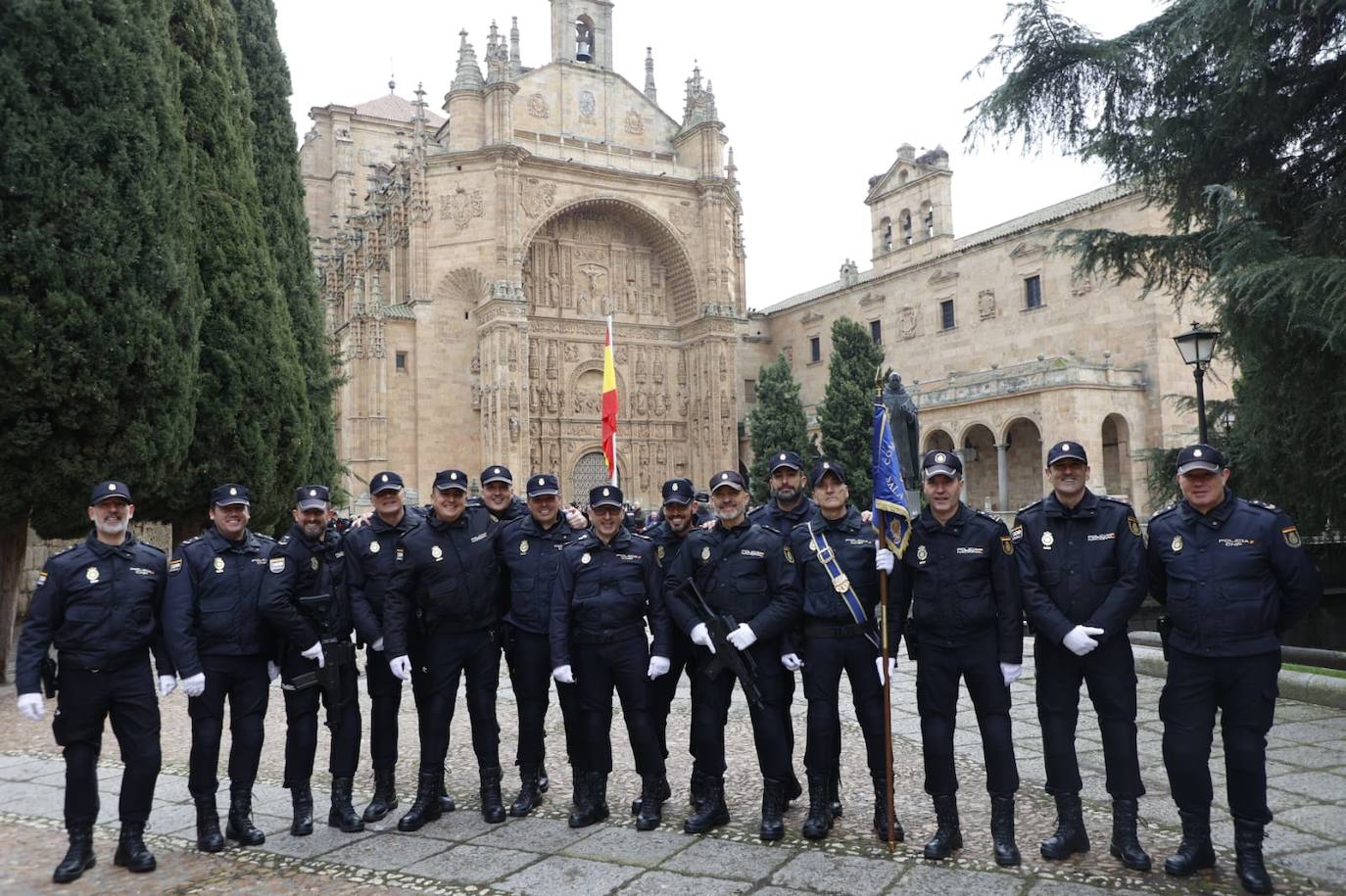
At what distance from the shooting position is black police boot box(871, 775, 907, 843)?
4.64 m

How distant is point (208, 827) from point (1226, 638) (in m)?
5.20

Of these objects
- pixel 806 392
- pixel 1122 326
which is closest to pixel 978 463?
pixel 1122 326

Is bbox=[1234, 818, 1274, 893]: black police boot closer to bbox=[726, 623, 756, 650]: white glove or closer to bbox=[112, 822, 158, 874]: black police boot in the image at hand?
bbox=[726, 623, 756, 650]: white glove

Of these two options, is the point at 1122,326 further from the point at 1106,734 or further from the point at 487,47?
the point at 1106,734

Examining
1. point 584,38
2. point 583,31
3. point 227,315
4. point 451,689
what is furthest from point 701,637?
point 583,31

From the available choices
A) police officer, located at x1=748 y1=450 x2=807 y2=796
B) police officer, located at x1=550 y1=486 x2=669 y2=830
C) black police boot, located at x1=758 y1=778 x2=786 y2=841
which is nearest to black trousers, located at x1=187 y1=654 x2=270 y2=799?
police officer, located at x1=550 y1=486 x2=669 y2=830

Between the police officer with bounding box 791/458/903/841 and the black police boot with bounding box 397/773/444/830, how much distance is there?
6.85ft

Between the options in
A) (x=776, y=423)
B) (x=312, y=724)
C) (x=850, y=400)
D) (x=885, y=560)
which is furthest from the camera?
(x=776, y=423)

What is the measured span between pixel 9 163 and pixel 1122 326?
26.5 m

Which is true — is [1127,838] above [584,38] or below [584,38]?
below

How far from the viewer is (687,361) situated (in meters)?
36.2

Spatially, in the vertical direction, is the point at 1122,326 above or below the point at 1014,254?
below

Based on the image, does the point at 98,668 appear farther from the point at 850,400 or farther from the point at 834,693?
the point at 850,400

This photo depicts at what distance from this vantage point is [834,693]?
4.88 metres
